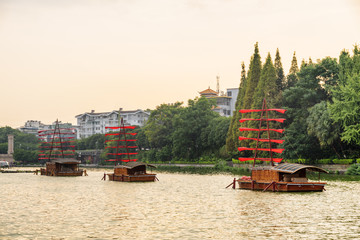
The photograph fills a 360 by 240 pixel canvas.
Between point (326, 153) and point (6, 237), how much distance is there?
67.6 m

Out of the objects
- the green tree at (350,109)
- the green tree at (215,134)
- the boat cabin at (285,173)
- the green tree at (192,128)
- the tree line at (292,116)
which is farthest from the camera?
the green tree at (192,128)

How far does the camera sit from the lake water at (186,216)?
24781mm

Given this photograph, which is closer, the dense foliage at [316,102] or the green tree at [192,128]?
the dense foliage at [316,102]

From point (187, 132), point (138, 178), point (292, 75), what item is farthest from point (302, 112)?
point (187, 132)

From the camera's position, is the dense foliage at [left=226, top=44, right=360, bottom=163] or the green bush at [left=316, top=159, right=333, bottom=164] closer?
the dense foliage at [left=226, top=44, right=360, bottom=163]

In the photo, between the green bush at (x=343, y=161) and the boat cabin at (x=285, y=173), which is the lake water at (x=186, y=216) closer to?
the boat cabin at (x=285, y=173)

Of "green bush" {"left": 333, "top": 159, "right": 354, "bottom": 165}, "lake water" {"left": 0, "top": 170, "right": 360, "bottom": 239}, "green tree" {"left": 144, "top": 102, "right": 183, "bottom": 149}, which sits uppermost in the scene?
"green tree" {"left": 144, "top": 102, "right": 183, "bottom": 149}

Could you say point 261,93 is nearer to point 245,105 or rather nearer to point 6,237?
point 245,105

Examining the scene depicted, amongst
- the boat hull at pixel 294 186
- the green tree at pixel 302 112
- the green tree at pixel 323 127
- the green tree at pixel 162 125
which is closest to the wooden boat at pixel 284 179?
the boat hull at pixel 294 186

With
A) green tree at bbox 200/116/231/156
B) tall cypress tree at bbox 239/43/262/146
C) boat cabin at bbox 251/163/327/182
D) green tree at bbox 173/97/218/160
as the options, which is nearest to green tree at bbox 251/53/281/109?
tall cypress tree at bbox 239/43/262/146

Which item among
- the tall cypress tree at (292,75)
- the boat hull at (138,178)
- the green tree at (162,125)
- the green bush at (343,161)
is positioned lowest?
the boat hull at (138,178)

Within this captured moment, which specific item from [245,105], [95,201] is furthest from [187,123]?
[95,201]

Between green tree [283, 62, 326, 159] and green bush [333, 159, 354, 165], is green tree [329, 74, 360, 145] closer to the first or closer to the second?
green bush [333, 159, 354, 165]

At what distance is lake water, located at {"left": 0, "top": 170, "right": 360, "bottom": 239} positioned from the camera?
24781 millimetres
